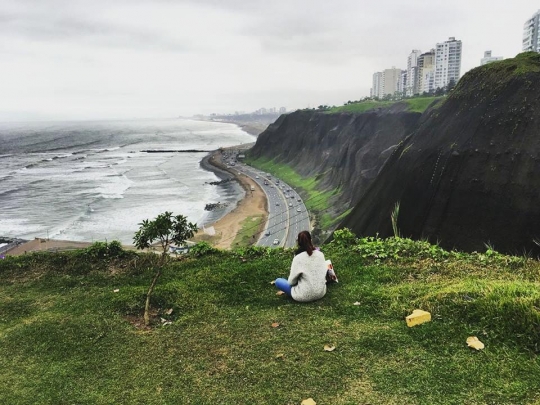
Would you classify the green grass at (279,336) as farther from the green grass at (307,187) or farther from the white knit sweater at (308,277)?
the green grass at (307,187)

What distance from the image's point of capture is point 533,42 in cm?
7631

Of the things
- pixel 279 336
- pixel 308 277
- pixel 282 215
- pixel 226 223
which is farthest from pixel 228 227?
pixel 279 336

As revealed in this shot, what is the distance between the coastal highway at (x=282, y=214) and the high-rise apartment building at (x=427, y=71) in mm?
72454

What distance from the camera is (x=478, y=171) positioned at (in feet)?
55.9

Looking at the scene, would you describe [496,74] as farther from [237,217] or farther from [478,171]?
[237,217]

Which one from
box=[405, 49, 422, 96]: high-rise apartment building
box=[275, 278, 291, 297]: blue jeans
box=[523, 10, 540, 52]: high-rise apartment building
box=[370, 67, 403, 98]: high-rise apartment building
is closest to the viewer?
box=[275, 278, 291, 297]: blue jeans

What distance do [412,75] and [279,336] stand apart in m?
142

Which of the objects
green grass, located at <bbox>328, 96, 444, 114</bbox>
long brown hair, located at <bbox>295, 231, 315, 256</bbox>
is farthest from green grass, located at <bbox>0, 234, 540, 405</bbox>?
green grass, located at <bbox>328, 96, 444, 114</bbox>

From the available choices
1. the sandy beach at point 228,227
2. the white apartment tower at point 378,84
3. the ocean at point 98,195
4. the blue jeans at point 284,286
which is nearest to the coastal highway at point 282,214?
the sandy beach at point 228,227

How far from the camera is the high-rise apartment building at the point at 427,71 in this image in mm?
117625

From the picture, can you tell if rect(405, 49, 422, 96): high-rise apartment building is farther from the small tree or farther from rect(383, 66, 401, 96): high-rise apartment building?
the small tree

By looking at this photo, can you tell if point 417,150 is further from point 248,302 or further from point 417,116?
point 417,116

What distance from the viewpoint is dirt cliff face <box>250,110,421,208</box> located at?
4609 cm

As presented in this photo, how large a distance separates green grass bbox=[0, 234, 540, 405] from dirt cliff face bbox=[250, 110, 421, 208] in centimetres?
3480
